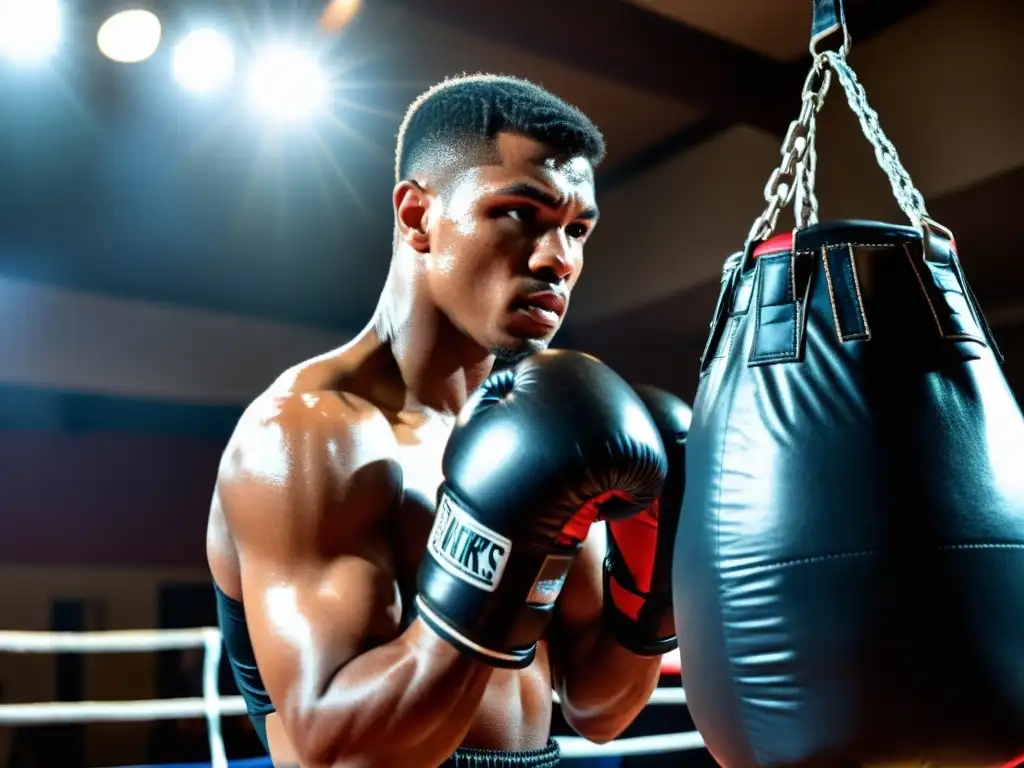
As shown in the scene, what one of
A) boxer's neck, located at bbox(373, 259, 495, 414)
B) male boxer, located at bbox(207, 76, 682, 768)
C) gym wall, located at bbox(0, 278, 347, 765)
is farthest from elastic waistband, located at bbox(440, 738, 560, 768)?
gym wall, located at bbox(0, 278, 347, 765)

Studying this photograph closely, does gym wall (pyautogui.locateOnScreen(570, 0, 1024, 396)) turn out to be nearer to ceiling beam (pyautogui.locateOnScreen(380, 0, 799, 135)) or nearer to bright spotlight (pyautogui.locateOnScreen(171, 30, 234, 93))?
ceiling beam (pyautogui.locateOnScreen(380, 0, 799, 135))

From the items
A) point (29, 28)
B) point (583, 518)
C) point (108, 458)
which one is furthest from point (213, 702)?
point (108, 458)

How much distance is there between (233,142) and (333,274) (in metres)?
1.38

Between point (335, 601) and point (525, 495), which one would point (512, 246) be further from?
point (335, 601)

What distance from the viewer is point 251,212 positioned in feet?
16.6

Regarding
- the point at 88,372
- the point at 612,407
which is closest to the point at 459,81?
the point at 612,407

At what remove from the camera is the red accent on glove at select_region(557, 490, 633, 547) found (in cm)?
123

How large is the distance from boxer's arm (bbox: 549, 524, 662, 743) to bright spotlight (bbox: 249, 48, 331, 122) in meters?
2.95

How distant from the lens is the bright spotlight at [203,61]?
3.75 meters

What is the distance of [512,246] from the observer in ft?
4.72

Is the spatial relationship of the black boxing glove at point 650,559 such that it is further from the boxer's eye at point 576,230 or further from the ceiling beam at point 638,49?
the ceiling beam at point 638,49

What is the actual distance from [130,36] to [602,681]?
306cm

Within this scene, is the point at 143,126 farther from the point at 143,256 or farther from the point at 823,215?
the point at 823,215

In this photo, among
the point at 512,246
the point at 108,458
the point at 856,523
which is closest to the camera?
the point at 856,523
